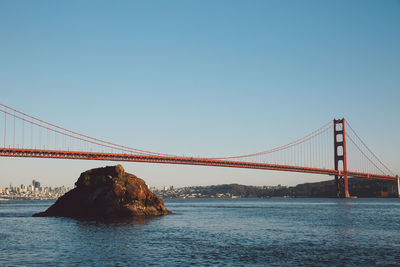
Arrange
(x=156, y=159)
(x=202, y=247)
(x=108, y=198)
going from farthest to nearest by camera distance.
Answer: (x=156, y=159)
(x=108, y=198)
(x=202, y=247)

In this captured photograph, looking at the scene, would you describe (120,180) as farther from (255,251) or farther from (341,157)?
(341,157)

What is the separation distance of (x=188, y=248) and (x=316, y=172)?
93.4 meters

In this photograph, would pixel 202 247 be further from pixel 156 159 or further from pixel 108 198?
pixel 156 159

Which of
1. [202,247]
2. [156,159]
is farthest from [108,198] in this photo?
[156,159]

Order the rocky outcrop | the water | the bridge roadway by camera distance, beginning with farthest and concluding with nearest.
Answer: the bridge roadway < the rocky outcrop < the water

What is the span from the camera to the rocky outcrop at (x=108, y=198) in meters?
53.0

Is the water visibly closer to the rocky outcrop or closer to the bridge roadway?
the rocky outcrop

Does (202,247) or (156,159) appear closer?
(202,247)

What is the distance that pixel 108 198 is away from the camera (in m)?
53.3

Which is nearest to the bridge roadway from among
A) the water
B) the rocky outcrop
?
the rocky outcrop

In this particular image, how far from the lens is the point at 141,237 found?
102ft

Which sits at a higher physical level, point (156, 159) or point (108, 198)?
point (156, 159)

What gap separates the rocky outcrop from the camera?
174ft

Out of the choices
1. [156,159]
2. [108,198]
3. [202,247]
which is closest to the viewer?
[202,247]
